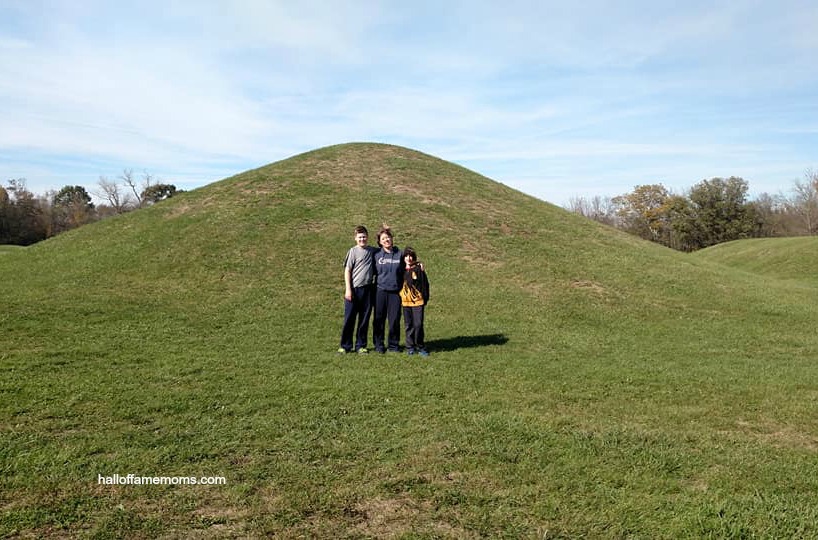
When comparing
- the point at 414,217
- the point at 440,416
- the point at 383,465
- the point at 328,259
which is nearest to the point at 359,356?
the point at 440,416

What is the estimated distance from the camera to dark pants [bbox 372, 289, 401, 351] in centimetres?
906

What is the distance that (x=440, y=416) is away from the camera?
19.5ft

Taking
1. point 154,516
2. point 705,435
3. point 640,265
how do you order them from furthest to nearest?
point 640,265, point 705,435, point 154,516

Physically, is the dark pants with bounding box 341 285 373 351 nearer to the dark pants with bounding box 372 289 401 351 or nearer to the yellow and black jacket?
the dark pants with bounding box 372 289 401 351

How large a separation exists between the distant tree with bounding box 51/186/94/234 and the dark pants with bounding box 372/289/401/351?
79.4 m

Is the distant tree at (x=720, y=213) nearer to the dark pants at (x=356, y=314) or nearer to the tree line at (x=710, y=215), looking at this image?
the tree line at (x=710, y=215)

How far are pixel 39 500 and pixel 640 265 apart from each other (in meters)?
18.5

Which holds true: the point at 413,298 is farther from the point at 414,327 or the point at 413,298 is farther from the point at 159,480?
the point at 159,480

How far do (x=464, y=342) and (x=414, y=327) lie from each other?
1499 mm

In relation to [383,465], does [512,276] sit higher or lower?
higher

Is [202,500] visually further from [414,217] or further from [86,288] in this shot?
[414,217]

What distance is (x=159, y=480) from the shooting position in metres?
4.25

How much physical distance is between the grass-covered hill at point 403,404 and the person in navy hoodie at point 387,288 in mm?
712

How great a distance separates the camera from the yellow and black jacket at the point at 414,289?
9.05m
